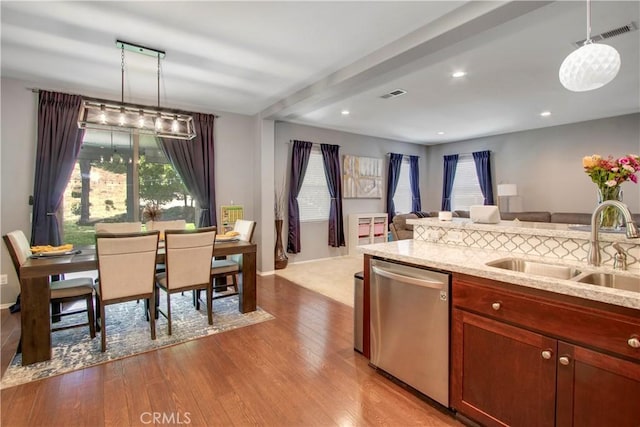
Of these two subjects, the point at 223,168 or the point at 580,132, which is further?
the point at 580,132

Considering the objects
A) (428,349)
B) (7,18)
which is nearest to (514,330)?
(428,349)

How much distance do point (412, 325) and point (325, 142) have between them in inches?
196

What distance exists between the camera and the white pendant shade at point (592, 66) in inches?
68.9

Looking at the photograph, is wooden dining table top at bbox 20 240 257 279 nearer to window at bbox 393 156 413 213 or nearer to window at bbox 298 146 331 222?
window at bbox 298 146 331 222

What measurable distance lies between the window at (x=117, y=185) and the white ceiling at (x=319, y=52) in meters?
0.71

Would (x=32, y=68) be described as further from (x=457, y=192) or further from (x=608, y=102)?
(x=457, y=192)

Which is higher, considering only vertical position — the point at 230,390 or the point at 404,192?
the point at 404,192

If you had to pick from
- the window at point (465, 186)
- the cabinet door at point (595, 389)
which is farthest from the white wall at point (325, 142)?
the cabinet door at point (595, 389)

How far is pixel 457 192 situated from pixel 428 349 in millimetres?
6758

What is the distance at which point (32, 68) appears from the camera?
3518 millimetres

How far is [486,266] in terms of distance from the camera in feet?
5.92

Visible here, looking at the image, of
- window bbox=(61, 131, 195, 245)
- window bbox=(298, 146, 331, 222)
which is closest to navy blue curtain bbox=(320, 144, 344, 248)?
window bbox=(298, 146, 331, 222)

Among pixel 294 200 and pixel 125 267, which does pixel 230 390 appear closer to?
pixel 125 267

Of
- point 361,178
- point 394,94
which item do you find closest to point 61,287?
point 394,94
